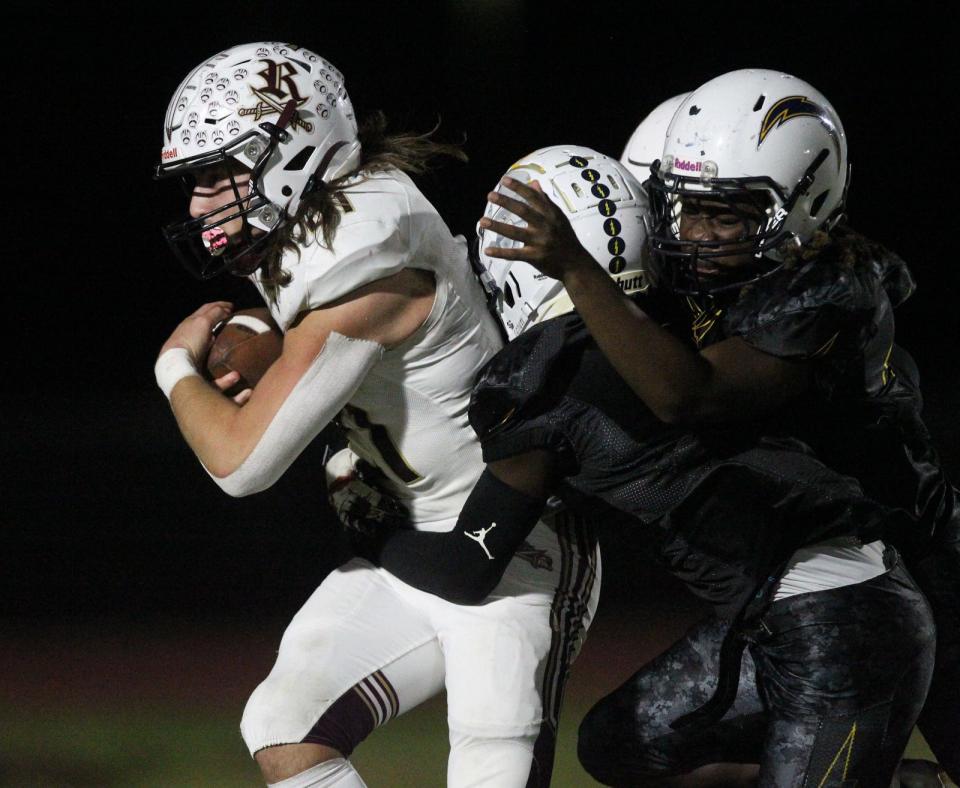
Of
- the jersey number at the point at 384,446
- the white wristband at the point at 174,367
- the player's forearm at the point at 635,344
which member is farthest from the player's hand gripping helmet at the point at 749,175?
the white wristband at the point at 174,367

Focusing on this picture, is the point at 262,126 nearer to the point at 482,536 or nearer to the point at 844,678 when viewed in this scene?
the point at 482,536

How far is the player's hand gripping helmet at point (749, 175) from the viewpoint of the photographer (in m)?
1.92

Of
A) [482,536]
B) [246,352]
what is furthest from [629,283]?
[246,352]

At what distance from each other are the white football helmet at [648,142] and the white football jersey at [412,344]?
535mm

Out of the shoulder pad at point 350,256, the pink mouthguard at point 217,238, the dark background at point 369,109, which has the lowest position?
the dark background at point 369,109

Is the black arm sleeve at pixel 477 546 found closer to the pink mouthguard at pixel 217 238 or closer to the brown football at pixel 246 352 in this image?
the brown football at pixel 246 352

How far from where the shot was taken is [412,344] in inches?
79.0

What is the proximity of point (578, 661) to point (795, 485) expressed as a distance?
5.76ft

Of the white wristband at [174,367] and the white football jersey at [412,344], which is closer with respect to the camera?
the white football jersey at [412,344]

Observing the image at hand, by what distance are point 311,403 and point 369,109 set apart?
352 cm

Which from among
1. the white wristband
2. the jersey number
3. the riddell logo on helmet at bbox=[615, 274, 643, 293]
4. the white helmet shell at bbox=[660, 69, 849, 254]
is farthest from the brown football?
the white helmet shell at bbox=[660, 69, 849, 254]

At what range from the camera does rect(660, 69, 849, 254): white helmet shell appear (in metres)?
1.94

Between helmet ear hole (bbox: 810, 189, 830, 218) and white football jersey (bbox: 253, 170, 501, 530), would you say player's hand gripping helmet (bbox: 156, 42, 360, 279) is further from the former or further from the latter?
helmet ear hole (bbox: 810, 189, 830, 218)

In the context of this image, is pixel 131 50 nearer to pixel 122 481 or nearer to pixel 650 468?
pixel 122 481
